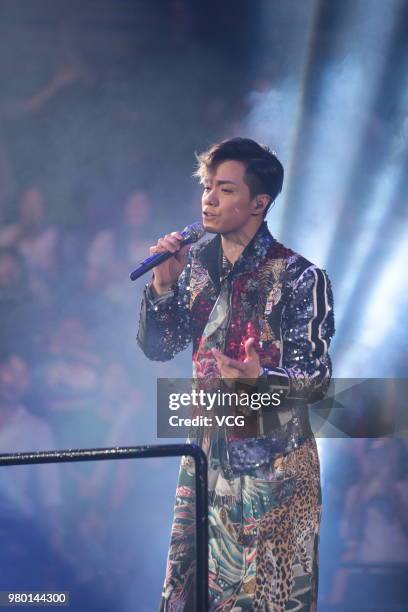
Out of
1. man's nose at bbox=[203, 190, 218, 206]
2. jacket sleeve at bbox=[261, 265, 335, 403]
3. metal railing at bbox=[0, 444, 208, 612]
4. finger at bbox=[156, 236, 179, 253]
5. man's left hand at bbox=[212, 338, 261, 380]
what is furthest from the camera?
man's nose at bbox=[203, 190, 218, 206]

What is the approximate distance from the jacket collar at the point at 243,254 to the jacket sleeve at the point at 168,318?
0.27ft

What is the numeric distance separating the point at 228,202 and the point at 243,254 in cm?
23

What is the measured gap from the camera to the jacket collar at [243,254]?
314 centimetres

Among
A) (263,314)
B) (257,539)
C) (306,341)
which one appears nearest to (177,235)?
(263,314)

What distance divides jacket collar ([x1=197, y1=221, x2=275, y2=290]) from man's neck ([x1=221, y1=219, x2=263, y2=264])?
1 cm

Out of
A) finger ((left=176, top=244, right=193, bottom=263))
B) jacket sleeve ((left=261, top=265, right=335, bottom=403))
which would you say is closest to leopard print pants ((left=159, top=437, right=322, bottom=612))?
jacket sleeve ((left=261, top=265, right=335, bottom=403))

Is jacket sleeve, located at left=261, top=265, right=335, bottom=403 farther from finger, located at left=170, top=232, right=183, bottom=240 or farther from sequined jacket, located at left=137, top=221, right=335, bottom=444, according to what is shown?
finger, located at left=170, top=232, right=183, bottom=240

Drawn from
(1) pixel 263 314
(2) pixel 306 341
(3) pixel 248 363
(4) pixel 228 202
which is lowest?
(3) pixel 248 363

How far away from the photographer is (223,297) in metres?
3.14

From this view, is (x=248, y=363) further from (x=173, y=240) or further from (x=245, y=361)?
(x=173, y=240)

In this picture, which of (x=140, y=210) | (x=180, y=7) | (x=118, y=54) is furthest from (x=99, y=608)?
(x=180, y=7)

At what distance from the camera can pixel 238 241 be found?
126 inches

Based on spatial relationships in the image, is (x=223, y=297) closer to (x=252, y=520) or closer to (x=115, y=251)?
(x=115, y=251)

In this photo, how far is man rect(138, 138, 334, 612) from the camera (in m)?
2.84
